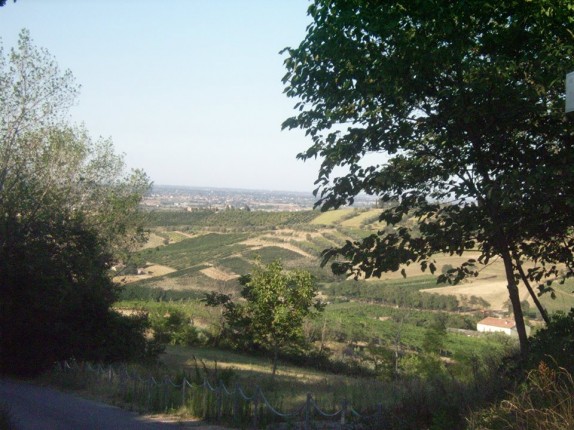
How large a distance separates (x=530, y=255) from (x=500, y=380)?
2.11 metres

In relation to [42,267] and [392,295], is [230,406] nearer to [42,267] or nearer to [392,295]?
[42,267]

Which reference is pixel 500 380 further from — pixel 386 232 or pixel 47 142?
pixel 47 142

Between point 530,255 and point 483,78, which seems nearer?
point 483,78

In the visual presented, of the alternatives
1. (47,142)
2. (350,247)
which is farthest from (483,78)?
(47,142)

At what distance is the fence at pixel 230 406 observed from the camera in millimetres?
9555

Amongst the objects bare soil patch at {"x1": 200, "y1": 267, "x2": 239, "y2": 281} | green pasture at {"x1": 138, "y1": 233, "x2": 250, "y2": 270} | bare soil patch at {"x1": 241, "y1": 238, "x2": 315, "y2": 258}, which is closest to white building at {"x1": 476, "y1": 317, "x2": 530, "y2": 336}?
bare soil patch at {"x1": 200, "y1": 267, "x2": 239, "y2": 281}

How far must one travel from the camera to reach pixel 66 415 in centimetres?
1165

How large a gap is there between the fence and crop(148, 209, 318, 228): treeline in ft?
289

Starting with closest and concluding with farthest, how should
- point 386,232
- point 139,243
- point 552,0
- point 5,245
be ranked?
point 552,0, point 386,232, point 5,245, point 139,243

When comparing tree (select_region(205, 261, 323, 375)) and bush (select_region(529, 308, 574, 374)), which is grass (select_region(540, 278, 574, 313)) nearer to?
bush (select_region(529, 308, 574, 374))

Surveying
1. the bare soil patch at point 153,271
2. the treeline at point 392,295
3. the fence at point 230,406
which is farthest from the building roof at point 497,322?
the bare soil patch at point 153,271

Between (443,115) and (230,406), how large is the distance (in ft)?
20.9

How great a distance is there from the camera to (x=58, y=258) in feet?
77.6

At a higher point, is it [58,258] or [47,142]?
[47,142]
